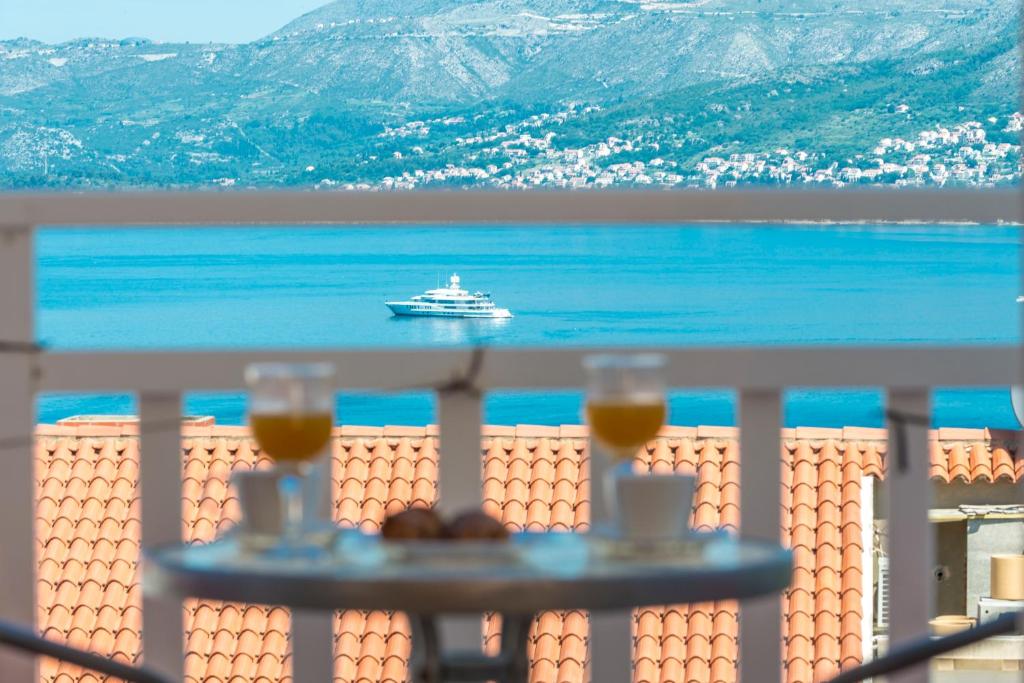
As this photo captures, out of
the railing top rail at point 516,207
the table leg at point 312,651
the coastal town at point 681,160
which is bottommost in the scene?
the table leg at point 312,651

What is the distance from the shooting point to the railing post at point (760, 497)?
1.47 metres

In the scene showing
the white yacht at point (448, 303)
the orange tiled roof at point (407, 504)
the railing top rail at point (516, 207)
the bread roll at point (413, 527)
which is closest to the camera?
the bread roll at point (413, 527)

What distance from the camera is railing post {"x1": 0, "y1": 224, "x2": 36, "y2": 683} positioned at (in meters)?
1.46

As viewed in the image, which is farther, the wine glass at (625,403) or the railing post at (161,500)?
the railing post at (161,500)

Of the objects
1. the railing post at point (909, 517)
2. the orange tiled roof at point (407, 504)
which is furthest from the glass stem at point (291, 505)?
the orange tiled roof at point (407, 504)

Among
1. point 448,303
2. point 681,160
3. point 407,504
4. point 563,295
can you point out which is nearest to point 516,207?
point 407,504

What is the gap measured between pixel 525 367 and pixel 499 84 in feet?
104

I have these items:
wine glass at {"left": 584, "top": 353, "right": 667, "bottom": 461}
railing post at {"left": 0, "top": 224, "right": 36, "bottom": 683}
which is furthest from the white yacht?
wine glass at {"left": 584, "top": 353, "right": 667, "bottom": 461}

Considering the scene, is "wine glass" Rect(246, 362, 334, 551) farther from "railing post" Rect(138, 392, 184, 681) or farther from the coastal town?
the coastal town

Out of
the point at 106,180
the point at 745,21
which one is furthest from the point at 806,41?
the point at 106,180

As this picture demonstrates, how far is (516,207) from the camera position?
1.45m

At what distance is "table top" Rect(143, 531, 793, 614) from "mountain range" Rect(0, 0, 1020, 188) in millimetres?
28062

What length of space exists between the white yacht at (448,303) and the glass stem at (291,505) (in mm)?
24160

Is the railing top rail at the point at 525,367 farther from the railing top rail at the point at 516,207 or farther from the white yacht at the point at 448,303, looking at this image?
the white yacht at the point at 448,303
